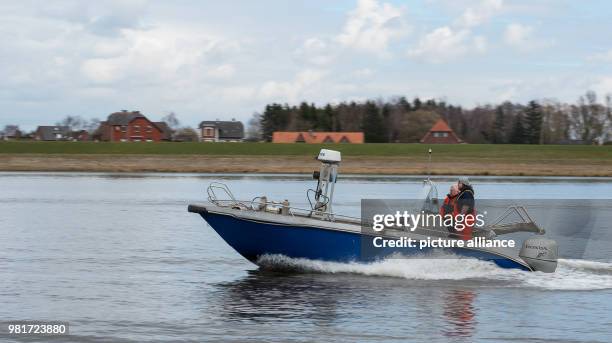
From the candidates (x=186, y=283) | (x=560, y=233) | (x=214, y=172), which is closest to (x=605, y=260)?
(x=560, y=233)

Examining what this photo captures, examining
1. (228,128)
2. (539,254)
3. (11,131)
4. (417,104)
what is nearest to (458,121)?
(417,104)

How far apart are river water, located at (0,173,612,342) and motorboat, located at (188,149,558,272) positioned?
236 millimetres

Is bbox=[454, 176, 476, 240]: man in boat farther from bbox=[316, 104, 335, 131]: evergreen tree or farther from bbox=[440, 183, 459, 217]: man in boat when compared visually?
bbox=[316, 104, 335, 131]: evergreen tree

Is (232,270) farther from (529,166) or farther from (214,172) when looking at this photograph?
(529,166)

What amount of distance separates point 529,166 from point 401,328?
60210 mm

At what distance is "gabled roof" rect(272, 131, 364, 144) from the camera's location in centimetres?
12681

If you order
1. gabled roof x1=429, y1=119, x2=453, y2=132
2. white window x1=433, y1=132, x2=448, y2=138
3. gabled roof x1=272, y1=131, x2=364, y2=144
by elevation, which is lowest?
gabled roof x1=272, y1=131, x2=364, y2=144

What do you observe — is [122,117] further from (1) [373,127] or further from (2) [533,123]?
(2) [533,123]

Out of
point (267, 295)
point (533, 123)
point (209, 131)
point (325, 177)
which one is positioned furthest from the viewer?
point (209, 131)

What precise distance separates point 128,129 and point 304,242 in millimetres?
133957

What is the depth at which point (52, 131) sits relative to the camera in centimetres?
16062

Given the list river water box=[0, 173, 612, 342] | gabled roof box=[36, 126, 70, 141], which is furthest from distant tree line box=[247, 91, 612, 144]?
river water box=[0, 173, 612, 342]

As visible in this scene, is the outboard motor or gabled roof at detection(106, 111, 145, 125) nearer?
the outboard motor

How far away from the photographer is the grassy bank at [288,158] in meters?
66.1
